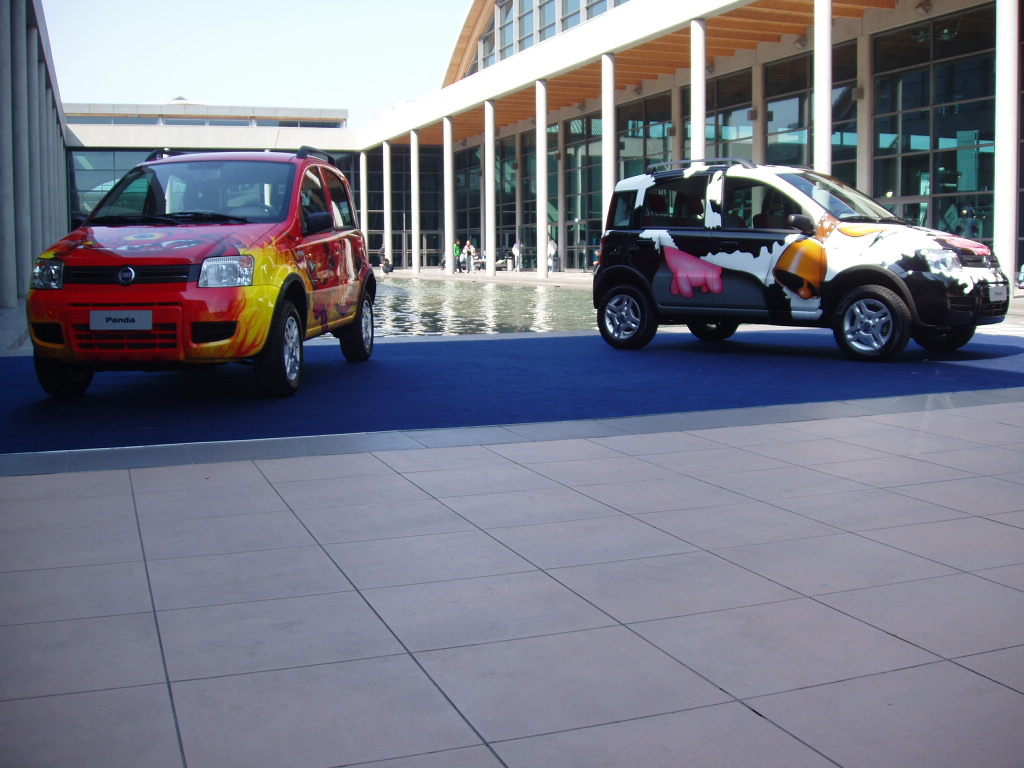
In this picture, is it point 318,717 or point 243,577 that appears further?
point 243,577

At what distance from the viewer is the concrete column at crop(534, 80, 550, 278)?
3709 cm

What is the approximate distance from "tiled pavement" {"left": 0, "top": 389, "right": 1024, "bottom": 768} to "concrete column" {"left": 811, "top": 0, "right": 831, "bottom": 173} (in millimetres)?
18305

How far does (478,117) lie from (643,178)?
122 feet

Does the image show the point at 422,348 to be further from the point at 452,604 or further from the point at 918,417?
the point at 452,604

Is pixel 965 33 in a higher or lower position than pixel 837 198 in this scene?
higher

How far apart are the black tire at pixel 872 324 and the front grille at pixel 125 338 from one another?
6660 millimetres

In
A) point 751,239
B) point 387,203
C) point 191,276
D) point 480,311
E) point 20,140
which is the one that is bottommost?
point 480,311

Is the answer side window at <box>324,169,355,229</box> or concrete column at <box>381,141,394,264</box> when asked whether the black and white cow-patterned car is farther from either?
concrete column at <box>381,141,394,264</box>

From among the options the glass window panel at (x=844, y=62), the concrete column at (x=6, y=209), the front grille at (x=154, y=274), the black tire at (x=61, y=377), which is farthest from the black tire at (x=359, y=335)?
the glass window panel at (x=844, y=62)

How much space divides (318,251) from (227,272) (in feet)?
5.04

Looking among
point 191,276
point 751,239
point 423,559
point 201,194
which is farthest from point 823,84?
point 423,559

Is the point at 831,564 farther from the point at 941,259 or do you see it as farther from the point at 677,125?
the point at 677,125

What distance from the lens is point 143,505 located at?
18.1ft

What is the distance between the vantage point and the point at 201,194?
966cm
